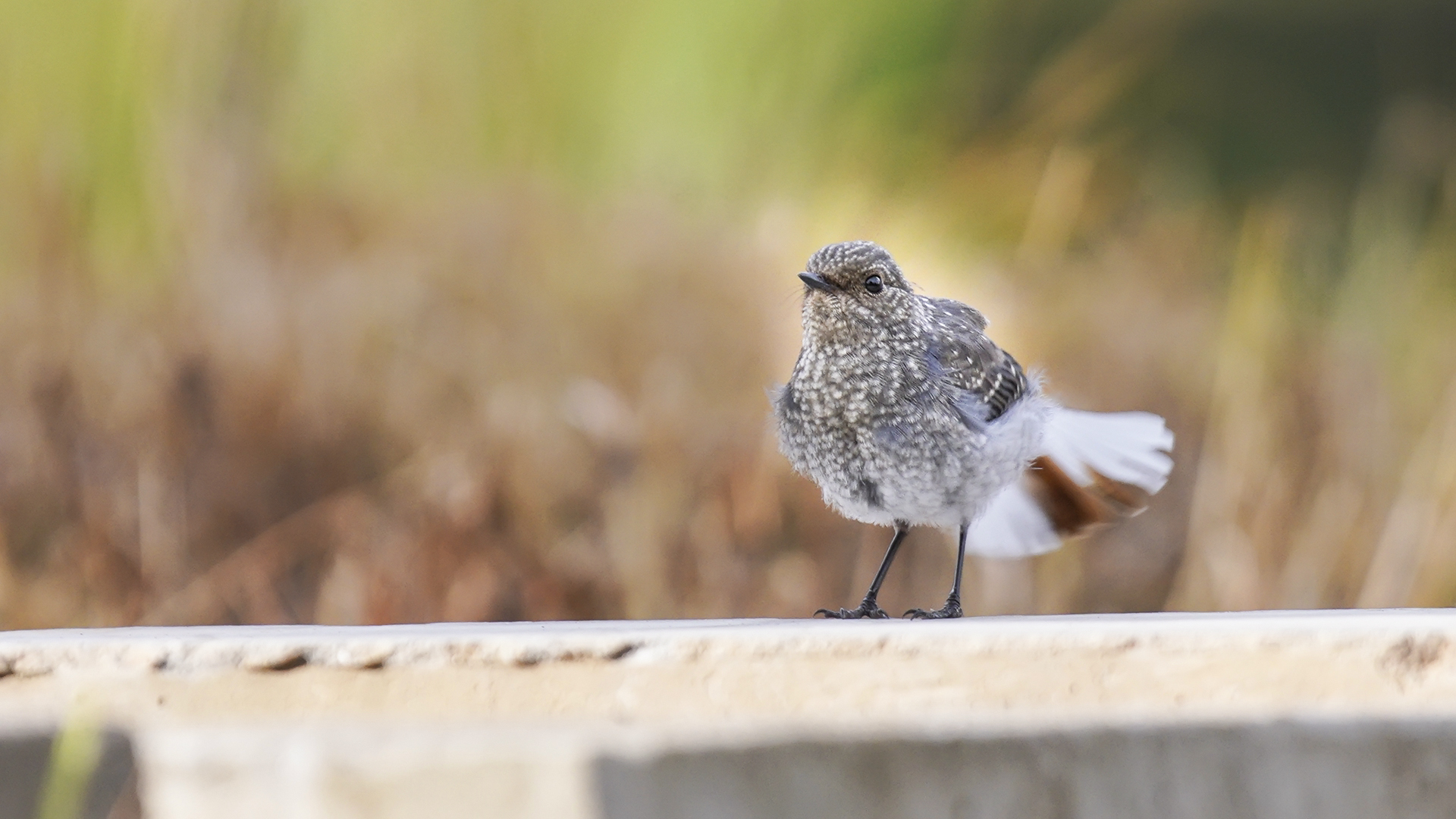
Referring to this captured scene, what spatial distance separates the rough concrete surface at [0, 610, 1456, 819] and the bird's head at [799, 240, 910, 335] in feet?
1.74

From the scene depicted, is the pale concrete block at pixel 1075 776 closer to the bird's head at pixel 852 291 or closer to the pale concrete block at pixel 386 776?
the pale concrete block at pixel 386 776

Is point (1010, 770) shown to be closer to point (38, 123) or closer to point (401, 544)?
point (401, 544)

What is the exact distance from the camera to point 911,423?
1.40 meters

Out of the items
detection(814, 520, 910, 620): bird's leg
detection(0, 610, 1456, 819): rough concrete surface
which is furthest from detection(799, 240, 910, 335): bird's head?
detection(0, 610, 1456, 819): rough concrete surface

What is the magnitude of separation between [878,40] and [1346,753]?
156 cm

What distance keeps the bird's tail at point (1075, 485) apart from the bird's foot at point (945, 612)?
0.09 meters

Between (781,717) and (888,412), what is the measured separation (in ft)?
1.80

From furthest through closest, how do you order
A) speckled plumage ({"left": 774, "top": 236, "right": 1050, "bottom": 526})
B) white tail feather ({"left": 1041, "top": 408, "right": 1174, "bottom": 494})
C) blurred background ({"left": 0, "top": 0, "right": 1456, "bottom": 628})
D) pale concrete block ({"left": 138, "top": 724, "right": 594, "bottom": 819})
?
blurred background ({"left": 0, "top": 0, "right": 1456, "bottom": 628}), white tail feather ({"left": 1041, "top": 408, "right": 1174, "bottom": 494}), speckled plumage ({"left": 774, "top": 236, "right": 1050, "bottom": 526}), pale concrete block ({"left": 138, "top": 724, "right": 594, "bottom": 819})

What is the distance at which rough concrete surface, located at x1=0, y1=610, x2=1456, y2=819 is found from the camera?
0.85 m

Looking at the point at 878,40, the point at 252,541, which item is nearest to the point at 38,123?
the point at 252,541

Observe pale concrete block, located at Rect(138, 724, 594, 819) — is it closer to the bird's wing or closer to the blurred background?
the bird's wing

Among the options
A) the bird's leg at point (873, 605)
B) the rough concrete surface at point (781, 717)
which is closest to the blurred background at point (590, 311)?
the bird's leg at point (873, 605)

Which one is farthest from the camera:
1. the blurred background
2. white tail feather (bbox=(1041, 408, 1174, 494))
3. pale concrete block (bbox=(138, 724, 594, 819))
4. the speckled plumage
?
the blurred background

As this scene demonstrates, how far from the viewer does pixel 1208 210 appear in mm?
2428
